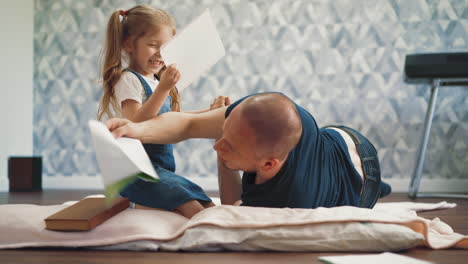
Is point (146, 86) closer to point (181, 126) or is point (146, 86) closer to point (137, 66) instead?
point (137, 66)

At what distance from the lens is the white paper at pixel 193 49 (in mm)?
1351

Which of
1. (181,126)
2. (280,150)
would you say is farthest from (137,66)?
(280,150)

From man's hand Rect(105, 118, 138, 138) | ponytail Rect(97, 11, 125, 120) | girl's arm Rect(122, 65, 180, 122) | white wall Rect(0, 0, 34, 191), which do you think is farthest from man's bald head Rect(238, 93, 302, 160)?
white wall Rect(0, 0, 34, 191)

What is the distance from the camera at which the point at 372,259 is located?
89 centimetres

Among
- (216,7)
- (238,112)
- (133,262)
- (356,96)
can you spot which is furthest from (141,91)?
(356,96)

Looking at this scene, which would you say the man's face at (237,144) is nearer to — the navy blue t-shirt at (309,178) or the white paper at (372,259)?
the navy blue t-shirt at (309,178)

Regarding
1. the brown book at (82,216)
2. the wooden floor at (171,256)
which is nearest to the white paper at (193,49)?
the brown book at (82,216)

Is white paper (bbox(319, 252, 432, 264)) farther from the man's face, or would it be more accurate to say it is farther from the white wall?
the white wall

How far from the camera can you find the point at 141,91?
160 cm

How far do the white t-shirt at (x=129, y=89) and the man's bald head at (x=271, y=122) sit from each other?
62cm

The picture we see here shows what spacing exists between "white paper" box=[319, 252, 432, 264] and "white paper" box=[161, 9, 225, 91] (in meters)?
0.70

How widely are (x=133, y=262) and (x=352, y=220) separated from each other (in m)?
0.43

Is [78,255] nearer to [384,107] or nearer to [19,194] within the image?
[19,194]

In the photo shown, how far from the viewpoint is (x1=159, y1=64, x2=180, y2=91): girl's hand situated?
1.33m
